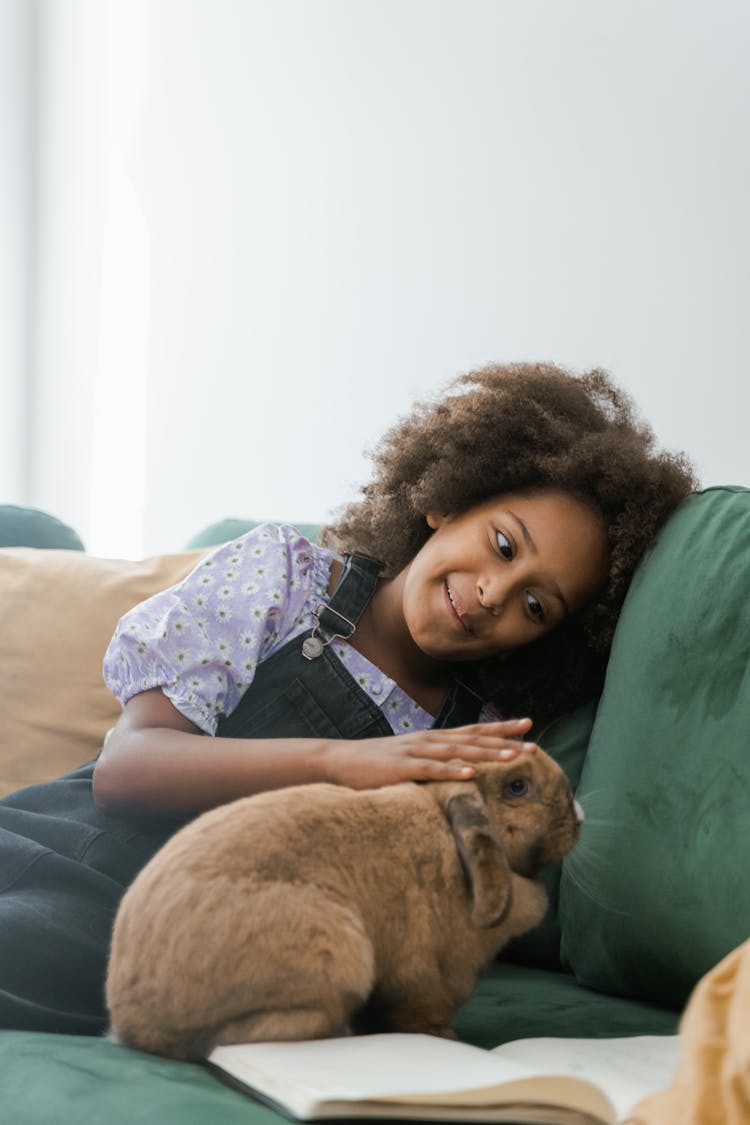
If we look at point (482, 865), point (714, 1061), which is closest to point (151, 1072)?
point (482, 865)

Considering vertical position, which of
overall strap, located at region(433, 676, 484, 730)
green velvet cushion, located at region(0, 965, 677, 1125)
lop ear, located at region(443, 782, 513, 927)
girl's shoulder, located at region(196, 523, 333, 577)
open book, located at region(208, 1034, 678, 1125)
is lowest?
green velvet cushion, located at region(0, 965, 677, 1125)

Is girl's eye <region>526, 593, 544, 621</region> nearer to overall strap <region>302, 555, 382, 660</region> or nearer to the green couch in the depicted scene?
the green couch

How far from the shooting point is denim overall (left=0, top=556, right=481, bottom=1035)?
1.25m

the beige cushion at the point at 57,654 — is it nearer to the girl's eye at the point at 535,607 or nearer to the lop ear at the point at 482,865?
the girl's eye at the point at 535,607

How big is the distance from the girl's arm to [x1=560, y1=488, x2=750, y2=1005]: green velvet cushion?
0.53 ft

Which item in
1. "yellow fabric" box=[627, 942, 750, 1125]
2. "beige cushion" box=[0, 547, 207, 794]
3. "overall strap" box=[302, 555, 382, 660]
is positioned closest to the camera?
"yellow fabric" box=[627, 942, 750, 1125]

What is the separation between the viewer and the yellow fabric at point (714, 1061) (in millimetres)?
721

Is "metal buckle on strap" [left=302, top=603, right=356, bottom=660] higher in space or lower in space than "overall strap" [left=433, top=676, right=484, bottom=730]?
higher

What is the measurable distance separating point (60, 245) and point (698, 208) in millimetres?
2628

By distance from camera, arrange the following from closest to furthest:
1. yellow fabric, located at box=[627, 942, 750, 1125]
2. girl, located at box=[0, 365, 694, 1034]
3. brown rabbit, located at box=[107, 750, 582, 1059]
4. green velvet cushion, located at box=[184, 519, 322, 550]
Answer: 1. yellow fabric, located at box=[627, 942, 750, 1125]
2. brown rabbit, located at box=[107, 750, 582, 1059]
3. girl, located at box=[0, 365, 694, 1034]
4. green velvet cushion, located at box=[184, 519, 322, 550]

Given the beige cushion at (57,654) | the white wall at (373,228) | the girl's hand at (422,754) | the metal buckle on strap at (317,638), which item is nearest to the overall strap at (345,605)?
the metal buckle on strap at (317,638)

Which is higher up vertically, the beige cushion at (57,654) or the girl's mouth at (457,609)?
the girl's mouth at (457,609)

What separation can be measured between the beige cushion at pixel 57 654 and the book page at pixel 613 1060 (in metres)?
0.88

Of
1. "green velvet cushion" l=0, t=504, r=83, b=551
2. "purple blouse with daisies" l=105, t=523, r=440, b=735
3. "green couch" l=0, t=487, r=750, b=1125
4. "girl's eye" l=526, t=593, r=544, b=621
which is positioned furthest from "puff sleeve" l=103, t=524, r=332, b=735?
"green velvet cushion" l=0, t=504, r=83, b=551
